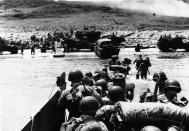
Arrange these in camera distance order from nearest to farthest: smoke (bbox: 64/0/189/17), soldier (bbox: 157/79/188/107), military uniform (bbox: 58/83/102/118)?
soldier (bbox: 157/79/188/107)
military uniform (bbox: 58/83/102/118)
smoke (bbox: 64/0/189/17)

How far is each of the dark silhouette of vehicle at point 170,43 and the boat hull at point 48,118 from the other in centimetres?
3474

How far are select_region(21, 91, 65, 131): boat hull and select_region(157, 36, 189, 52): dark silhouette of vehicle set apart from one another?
34745 mm

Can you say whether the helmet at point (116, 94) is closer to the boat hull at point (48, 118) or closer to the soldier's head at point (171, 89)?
the soldier's head at point (171, 89)

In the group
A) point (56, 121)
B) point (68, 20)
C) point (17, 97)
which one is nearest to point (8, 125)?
point (56, 121)

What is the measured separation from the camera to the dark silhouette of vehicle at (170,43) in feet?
136

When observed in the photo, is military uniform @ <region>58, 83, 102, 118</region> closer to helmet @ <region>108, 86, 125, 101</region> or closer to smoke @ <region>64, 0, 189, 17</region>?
helmet @ <region>108, 86, 125, 101</region>

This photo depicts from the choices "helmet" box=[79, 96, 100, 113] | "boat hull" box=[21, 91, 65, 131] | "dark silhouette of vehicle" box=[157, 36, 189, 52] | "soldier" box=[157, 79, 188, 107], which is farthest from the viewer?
"dark silhouette of vehicle" box=[157, 36, 189, 52]

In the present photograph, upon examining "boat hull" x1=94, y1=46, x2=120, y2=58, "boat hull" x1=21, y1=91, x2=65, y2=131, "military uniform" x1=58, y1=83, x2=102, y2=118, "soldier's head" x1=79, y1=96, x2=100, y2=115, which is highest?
"soldier's head" x1=79, y1=96, x2=100, y2=115

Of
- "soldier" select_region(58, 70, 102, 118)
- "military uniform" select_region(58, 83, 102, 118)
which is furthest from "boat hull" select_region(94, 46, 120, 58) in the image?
"military uniform" select_region(58, 83, 102, 118)

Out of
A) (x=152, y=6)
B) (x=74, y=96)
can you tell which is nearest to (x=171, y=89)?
(x=74, y=96)

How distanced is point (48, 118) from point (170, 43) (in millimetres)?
36486

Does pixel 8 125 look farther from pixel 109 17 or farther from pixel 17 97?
pixel 109 17

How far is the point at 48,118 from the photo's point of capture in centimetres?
690

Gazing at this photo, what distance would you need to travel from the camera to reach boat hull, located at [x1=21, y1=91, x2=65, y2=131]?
5.57m
